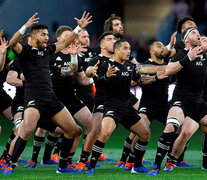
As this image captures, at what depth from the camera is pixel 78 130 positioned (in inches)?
397

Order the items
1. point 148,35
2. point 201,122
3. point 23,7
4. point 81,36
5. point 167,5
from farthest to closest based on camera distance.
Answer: point 167,5
point 148,35
point 23,7
point 81,36
point 201,122

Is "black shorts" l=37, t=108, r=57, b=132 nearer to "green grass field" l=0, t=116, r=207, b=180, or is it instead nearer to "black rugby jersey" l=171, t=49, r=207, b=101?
"green grass field" l=0, t=116, r=207, b=180

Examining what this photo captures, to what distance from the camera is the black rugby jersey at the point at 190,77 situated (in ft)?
33.0

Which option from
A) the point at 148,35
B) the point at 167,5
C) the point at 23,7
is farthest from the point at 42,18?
the point at 167,5

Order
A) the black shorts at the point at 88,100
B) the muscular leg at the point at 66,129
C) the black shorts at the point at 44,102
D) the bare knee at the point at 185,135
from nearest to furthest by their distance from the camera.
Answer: the black shorts at the point at 44,102 < the muscular leg at the point at 66,129 < the bare knee at the point at 185,135 < the black shorts at the point at 88,100

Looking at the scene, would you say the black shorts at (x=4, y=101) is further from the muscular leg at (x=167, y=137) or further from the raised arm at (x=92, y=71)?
the muscular leg at (x=167, y=137)

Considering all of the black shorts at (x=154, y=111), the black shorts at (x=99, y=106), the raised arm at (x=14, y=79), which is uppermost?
the raised arm at (x=14, y=79)

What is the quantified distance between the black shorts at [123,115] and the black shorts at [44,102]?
0.76m

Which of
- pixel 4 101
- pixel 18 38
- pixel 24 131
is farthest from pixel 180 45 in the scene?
pixel 4 101

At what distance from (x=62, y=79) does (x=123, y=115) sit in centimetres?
156

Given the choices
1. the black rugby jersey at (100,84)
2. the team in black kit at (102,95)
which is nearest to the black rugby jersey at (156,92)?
the team in black kit at (102,95)

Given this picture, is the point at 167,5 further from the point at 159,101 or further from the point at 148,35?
the point at 159,101

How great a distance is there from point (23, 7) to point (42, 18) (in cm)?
89

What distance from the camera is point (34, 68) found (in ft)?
32.1
